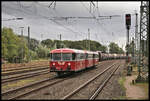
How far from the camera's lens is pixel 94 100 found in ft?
37.6

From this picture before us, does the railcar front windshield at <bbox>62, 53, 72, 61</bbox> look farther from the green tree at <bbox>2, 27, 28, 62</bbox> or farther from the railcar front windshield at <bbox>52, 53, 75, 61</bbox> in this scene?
the green tree at <bbox>2, 27, 28, 62</bbox>

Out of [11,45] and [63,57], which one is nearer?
[63,57]

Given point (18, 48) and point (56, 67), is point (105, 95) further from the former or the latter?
point (18, 48)

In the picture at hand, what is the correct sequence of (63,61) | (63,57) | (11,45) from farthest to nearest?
(11,45) < (63,57) < (63,61)

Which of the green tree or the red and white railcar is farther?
the green tree

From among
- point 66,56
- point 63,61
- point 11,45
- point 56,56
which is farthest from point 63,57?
point 11,45

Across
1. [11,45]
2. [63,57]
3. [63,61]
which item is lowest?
[63,61]

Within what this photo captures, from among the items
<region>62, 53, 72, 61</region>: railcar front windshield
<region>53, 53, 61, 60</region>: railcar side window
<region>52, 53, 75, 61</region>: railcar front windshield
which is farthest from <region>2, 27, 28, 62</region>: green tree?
<region>62, 53, 72, 61</region>: railcar front windshield

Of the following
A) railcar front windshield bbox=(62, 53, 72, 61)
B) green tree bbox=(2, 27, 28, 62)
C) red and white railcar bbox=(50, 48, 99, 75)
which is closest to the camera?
red and white railcar bbox=(50, 48, 99, 75)

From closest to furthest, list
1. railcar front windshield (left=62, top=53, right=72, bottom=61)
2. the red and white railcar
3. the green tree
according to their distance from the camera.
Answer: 1. the red and white railcar
2. railcar front windshield (left=62, top=53, right=72, bottom=61)
3. the green tree

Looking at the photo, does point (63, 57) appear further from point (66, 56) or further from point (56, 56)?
point (56, 56)

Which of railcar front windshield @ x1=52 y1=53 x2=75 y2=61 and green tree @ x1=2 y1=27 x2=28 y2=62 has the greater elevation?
→ green tree @ x1=2 y1=27 x2=28 y2=62

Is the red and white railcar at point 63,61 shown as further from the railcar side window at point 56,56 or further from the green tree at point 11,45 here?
the green tree at point 11,45

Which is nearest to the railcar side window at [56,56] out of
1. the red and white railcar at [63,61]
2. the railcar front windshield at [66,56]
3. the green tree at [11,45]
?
the red and white railcar at [63,61]
